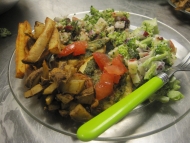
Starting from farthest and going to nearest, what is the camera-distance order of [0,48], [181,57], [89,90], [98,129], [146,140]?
[0,48]
[181,57]
[146,140]
[89,90]
[98,129]

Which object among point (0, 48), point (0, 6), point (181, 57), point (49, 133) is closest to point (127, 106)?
point (49, 133)

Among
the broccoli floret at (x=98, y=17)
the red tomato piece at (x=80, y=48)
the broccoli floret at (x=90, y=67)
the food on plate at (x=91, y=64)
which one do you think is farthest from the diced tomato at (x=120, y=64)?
the broccoli floret at (x=98, y=17)

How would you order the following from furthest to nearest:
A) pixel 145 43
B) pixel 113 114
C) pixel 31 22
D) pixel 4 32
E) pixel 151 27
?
1. pixel 31 22
2. pixel 4 32
3. pixel 151 27
4. pixel 145 43
5. pixel 113 114

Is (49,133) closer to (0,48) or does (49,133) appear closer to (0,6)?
(0,48)

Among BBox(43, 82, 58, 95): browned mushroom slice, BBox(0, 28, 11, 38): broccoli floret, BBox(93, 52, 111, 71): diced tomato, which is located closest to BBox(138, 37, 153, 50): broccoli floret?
BBox(93, 52, 111, 71): diced tomato

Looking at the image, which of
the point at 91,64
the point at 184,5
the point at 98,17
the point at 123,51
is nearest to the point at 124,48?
the point at 123,51

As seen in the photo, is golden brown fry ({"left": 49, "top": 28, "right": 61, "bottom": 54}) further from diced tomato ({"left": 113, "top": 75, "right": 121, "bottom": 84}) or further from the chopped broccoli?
the chopped broccoli

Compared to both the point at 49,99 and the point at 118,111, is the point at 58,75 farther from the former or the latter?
the point at 118,111
